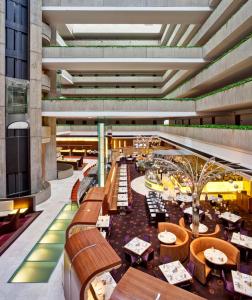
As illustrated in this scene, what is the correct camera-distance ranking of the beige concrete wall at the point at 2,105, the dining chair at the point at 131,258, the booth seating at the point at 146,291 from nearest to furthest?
the booth seating at the point at 146,291
the dining chair at the point at 131,258
the beige concrete wall at the point at 2,105

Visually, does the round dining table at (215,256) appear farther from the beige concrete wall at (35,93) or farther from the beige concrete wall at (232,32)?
the beige concrete wall at (35,93)

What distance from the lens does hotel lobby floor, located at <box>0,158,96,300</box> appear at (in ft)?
26.3

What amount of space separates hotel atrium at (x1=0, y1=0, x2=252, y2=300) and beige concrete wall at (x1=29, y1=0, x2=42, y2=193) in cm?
7

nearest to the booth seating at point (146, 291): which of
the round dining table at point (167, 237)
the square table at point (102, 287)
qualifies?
the square table at point (102, 287)

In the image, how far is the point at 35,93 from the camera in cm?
1747

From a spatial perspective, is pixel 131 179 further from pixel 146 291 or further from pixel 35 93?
pixel 146 291

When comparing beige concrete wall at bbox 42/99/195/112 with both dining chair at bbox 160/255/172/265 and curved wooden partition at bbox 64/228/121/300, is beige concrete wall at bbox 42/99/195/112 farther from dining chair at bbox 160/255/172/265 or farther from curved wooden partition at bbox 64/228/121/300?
curved wooden partition at bbox 64/228/121/300

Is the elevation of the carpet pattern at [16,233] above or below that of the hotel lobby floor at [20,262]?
above

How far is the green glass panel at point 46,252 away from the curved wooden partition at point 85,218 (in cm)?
289

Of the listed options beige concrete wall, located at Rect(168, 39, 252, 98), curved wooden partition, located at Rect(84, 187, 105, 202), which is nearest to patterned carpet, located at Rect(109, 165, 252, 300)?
curved wooden partition, located at Rect(84, 187, 105, 202)

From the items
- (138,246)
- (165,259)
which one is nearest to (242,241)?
(165,259)

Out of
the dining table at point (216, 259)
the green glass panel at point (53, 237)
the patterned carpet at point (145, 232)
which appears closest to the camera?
the patterned carpet at point (145, 232)

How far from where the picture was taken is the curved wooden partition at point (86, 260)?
219 inches

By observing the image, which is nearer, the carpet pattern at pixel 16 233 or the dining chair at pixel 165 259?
the dining chair at pixel 165 259
